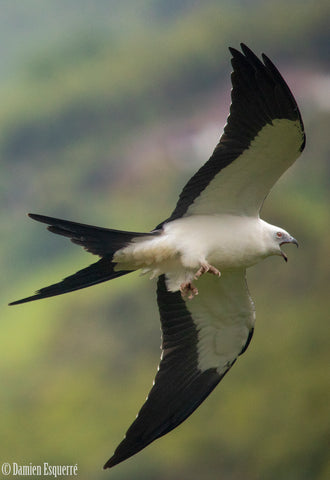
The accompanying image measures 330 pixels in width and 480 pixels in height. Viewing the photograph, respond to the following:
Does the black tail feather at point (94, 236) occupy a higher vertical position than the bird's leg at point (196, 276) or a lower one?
higher

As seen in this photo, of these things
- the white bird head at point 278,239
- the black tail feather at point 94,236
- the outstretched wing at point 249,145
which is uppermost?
the outstretched wing at point 249,145

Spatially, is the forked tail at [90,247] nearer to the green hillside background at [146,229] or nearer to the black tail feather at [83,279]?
the black tail feather at [83,279]

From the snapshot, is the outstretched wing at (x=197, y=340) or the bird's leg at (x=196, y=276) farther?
the outstretched wing at (x=197, y=340)

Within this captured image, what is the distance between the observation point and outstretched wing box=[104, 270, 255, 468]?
4.79 meters

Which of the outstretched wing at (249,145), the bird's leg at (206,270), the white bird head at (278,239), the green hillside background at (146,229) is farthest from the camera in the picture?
the green hillside background at (146,229)

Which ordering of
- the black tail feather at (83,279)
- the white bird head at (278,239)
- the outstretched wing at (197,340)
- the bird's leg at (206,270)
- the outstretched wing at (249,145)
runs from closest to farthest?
the outstretched wing at (249,145) → the black tail feather at (83,279) → the bird's leg at (206,270) → the white bird head at (278,239) → the outstretched wing at (197,340)

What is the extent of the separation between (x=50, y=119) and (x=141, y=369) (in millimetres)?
2735

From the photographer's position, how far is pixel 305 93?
8.14m

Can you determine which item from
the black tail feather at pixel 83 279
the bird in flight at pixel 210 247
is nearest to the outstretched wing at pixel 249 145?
the bird in flight at pixel 210 247

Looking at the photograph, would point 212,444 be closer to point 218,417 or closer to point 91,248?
point 218,417

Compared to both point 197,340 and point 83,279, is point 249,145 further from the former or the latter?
point 197,340

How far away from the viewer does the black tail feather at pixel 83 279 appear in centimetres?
425

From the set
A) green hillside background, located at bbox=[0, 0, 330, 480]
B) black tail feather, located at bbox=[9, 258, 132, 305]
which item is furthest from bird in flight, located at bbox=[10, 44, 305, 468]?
green hillside background, located at bbox=[0, 0, 330, 480]

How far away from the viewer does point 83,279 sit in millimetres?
4359
